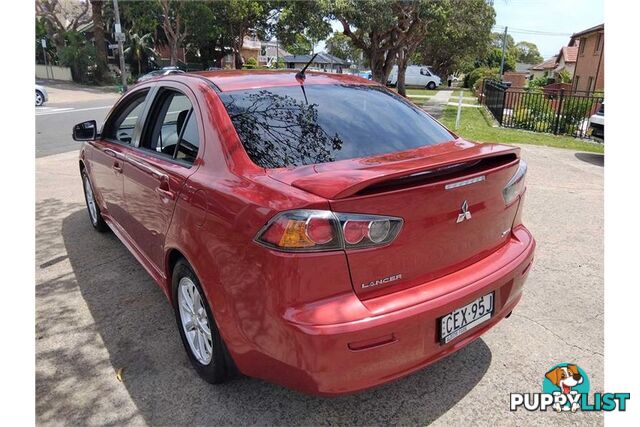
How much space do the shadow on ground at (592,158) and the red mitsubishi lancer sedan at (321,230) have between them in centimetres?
747

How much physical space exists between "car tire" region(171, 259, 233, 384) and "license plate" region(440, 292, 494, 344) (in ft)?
3.65

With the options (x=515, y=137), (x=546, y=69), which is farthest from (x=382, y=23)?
(x=546, y=69)

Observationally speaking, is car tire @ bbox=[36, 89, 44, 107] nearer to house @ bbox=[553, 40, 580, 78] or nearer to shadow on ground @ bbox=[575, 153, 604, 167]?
shadow on ground @ bbox=[575, 153, 604, 167]

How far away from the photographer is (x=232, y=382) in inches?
104

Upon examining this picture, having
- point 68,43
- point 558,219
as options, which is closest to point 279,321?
point 558,219

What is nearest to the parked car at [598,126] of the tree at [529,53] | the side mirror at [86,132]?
the side mirror at [86,132]

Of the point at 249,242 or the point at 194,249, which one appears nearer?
the point at 249,242

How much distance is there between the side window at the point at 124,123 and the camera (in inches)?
151

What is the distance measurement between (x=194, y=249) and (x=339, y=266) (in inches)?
35.4

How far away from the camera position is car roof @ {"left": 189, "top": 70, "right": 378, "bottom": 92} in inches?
112

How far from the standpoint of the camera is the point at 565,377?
2742 millimetres

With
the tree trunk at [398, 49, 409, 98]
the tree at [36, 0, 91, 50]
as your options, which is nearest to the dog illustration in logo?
the tree trunk at [398, 49, 409, 98]

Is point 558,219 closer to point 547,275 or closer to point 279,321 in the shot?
point 547,275

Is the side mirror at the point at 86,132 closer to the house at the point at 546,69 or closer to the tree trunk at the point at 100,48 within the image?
the tree trunk at the point at 100,48
